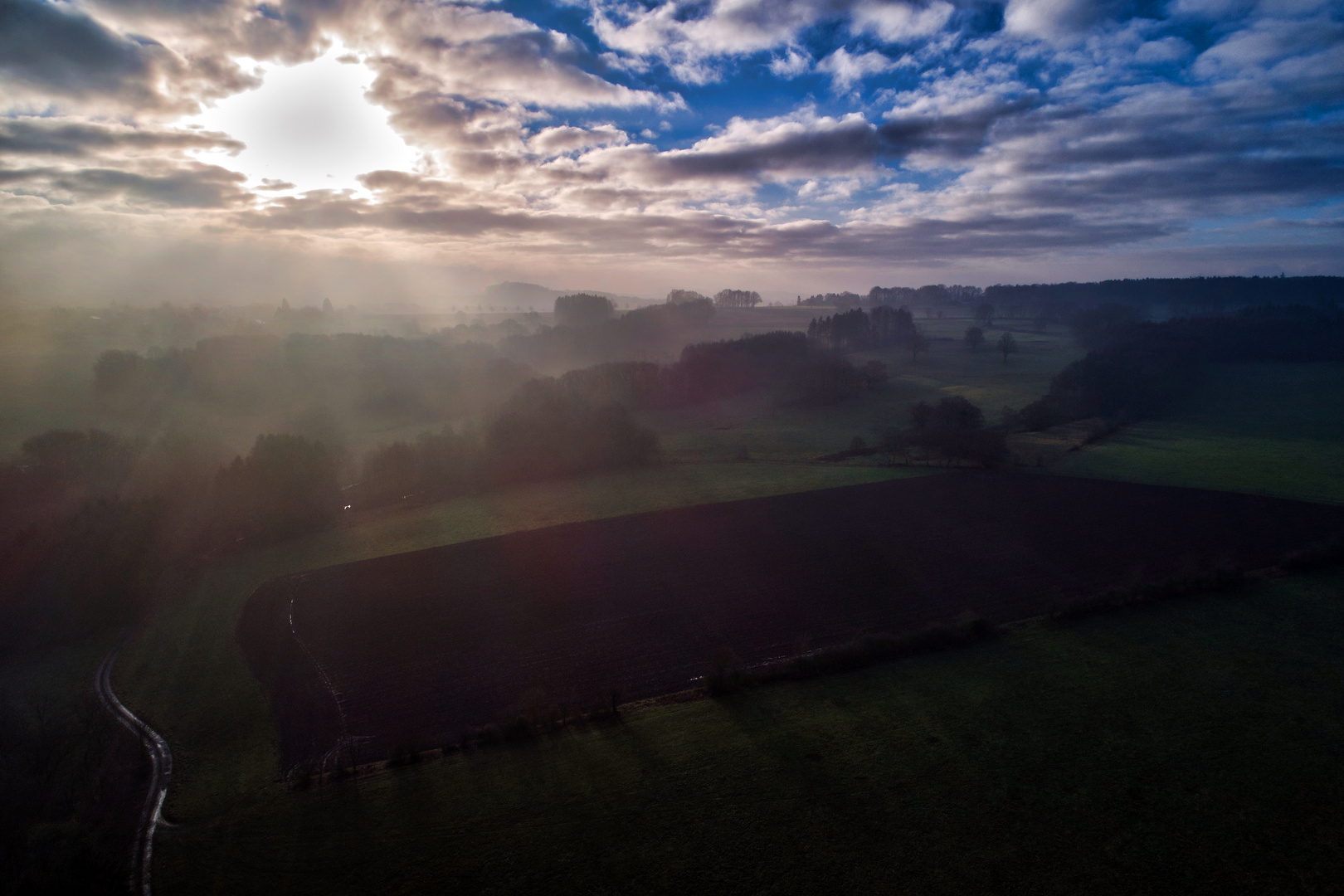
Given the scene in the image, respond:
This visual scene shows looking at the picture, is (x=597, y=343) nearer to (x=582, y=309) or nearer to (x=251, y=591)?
(x=582, y=309)

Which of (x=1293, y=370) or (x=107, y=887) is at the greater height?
(x=1293, y=370)

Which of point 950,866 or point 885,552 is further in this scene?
point 885,552

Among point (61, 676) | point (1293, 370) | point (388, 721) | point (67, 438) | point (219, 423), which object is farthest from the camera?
point (1293, 370)

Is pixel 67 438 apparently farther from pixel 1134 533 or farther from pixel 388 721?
pixel 1134 533

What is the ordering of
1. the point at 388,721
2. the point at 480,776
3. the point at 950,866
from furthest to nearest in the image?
the point at 388,721
the point at 480,776
the point at 950,866

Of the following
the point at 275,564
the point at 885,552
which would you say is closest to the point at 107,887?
the point at 275,564

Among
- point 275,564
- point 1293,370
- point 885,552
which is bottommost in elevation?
point 275,564

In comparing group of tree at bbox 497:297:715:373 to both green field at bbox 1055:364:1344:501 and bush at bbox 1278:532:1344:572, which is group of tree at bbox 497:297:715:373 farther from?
bush at bbox 1278:532:1344:572

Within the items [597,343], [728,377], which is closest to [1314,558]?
[728,377]

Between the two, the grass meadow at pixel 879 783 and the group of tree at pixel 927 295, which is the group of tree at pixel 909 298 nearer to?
the group of tree at pixel 927 295

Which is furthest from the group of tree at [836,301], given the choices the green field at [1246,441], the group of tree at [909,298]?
the green field at [1246,441]
